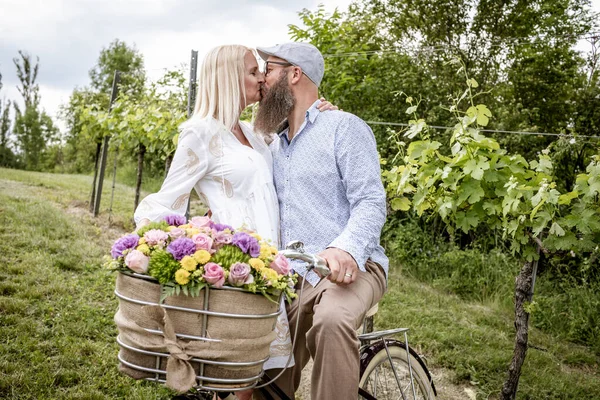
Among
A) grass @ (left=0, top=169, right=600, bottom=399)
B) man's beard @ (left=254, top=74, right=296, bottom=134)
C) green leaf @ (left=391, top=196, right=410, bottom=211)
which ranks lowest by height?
grass @ (left=0, top=169, right=600, bottom=399)

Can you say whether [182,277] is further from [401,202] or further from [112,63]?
[112,63]

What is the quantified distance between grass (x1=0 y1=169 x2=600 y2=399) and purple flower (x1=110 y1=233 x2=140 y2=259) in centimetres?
222

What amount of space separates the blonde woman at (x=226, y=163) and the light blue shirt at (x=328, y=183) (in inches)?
4.3

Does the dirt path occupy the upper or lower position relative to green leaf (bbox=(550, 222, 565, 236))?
lower

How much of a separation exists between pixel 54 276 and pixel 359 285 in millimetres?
4380

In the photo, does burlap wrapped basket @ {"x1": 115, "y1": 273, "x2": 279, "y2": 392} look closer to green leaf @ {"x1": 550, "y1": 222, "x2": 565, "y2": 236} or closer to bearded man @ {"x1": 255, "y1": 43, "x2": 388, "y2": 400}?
bearded man @ {"x1": 255, "y1": 43, "x2": 388, "y2": 400}

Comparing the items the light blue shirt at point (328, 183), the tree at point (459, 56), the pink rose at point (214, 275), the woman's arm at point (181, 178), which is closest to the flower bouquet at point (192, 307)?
the pink rose at point (214, 275)

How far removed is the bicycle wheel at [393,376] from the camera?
270 centimetres

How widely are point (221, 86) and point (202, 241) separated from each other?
3.75 feet

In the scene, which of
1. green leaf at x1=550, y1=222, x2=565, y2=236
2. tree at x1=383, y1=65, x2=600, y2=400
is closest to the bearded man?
tree at x1=383, y1=65, x2=600, y2=400

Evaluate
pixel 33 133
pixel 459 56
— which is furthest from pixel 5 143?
pixel 459 56

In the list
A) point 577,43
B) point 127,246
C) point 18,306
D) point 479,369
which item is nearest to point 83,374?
point 18,306

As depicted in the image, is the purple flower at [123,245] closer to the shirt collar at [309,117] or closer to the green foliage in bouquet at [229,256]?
the green foliage in bouquet at [229,256]

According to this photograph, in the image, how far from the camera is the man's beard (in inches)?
108
